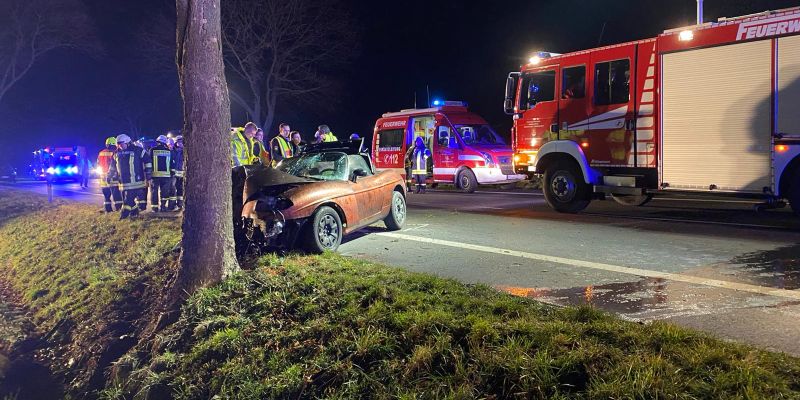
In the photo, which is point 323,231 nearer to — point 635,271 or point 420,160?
point 635,271

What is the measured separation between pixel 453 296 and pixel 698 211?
8.22 meters

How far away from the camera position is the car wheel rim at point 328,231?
7812 millimetres

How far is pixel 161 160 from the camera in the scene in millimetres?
12914

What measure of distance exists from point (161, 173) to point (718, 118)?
1073 cm

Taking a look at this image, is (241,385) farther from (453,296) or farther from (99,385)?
(99,385)

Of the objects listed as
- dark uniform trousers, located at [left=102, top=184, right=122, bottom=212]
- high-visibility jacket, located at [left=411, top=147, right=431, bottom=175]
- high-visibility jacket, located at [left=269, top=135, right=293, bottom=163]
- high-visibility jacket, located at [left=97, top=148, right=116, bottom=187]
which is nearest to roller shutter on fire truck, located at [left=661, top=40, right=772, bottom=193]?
high-visibility jacket, located at [left=269, top=135, right=293, bottom=163]

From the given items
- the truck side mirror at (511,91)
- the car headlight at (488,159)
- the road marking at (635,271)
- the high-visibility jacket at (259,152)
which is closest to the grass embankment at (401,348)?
the road marking at (635,271)

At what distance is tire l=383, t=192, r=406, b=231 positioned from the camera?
391 inches

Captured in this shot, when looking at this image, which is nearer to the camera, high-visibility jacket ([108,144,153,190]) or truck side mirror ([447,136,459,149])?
high-visibility jacket ([108,144,153,190])

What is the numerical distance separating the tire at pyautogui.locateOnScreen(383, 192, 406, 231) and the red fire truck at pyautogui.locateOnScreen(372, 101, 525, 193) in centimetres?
747

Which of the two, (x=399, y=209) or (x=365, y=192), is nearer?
(x=365, y=192)

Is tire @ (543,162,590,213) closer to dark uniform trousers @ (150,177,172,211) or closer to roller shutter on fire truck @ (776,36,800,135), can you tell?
roller shutter on fire truck @ (776,36,800,135)

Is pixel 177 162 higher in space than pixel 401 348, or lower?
higher

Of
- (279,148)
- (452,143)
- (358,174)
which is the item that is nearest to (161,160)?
(279,148)
